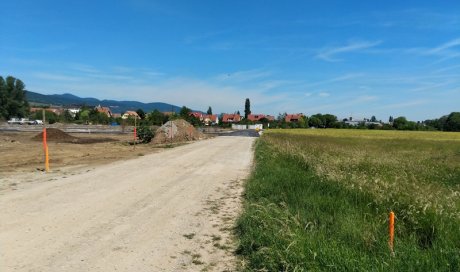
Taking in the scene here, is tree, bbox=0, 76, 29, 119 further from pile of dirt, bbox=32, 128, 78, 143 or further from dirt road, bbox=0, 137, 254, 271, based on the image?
dirt road, bbox=0, 137, 254, 271

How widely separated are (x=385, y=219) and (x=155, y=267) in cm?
383

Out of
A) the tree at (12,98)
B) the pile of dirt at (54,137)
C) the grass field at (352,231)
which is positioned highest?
the tree at (12,98)

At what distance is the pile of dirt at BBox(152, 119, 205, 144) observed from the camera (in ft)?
137

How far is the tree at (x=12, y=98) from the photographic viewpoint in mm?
140750

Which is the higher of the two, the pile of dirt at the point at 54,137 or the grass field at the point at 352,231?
the grass field at the point at 352,231

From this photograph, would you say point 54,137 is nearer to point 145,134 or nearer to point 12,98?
point 145,134

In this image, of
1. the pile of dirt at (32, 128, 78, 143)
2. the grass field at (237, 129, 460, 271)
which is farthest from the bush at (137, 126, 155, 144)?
the grass field at (237, 129, 460, 271)

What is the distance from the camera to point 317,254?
195 inches

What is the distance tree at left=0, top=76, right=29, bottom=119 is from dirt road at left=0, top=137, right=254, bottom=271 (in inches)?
5762

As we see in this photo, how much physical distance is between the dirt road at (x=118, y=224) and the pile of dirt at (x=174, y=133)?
27.7 metres

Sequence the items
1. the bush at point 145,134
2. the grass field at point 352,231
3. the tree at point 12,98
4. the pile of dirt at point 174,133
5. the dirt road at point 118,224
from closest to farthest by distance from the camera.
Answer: the grass field at point 352,231 → the dirt road at point 118,224 → the bush at point 145,134 → the pile of dirt at point 174,133 → the tree at point 12,98

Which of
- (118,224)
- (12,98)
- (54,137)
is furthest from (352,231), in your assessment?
(12,98)

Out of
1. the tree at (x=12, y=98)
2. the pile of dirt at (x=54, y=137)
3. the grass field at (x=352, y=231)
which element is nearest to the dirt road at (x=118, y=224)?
the grass field at (x=352, y=231)

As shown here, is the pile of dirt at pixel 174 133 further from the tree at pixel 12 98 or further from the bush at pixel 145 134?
the tree at pixel 12 98
